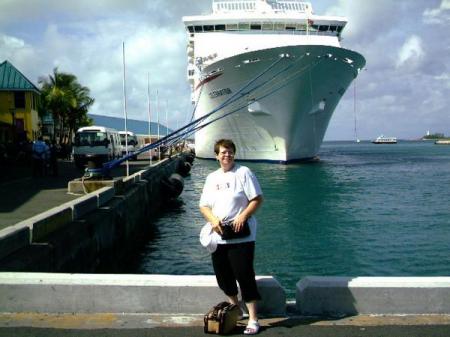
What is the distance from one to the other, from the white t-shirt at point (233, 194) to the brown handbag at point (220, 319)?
55cm

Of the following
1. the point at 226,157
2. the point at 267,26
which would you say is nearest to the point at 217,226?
the point at 226,157

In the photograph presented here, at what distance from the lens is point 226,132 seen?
39.1 meters

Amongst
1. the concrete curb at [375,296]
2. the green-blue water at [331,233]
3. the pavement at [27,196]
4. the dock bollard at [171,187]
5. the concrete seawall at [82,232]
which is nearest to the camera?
the concrete curb at [375,296]

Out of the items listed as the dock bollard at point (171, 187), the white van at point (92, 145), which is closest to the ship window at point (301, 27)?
the white van at point (92, 145)

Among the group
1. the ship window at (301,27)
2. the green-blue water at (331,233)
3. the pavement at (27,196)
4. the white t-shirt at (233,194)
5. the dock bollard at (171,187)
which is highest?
the ship window at (301,27)

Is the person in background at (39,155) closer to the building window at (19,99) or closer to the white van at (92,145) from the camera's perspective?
the white van at (92,145)

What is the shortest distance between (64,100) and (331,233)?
39550mm

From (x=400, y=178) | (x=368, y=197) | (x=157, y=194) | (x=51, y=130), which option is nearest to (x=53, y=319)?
(x=157, y=194)

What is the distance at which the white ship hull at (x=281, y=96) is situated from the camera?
32750 millimetres

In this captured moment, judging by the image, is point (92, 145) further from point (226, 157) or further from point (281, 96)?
point (226, 157)

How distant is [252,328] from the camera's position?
14.6 ft

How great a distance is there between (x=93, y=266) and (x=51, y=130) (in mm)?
49812

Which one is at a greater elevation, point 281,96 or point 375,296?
point 281,96

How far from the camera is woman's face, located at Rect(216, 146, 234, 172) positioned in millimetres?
4703
